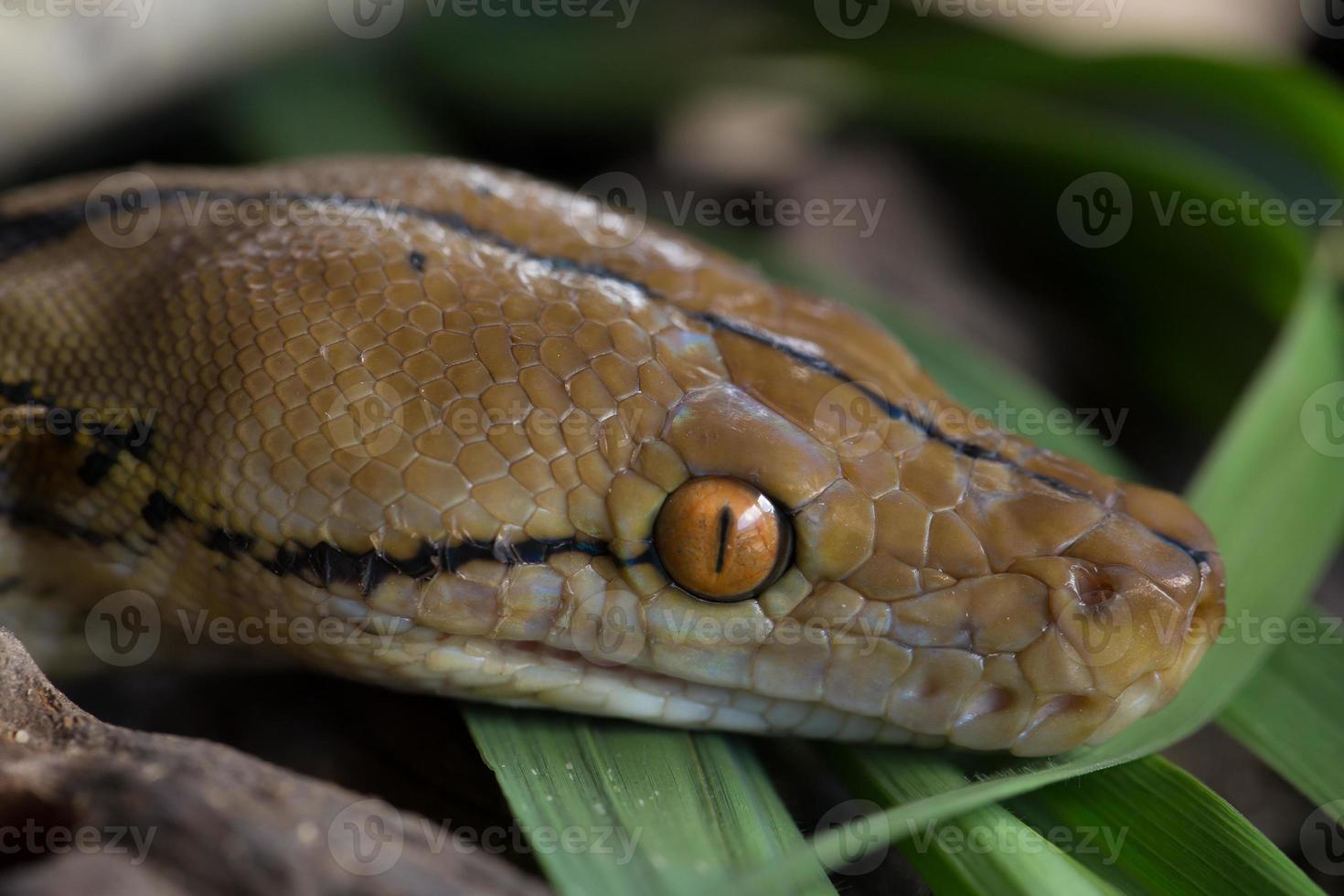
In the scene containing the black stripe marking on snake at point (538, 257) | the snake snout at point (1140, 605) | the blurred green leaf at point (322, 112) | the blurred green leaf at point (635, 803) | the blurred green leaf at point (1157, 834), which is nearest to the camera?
the blurred green leaf at point (635, 803)

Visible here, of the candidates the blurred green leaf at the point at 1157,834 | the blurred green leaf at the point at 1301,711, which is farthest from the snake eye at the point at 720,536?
the blurred green leaf at the point at 1301,711

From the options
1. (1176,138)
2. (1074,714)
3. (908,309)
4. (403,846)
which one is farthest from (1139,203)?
(403,846)

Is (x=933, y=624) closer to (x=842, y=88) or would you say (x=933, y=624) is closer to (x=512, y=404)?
(x=512, y=404)

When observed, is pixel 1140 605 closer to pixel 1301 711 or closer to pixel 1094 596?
pixel 1094 596

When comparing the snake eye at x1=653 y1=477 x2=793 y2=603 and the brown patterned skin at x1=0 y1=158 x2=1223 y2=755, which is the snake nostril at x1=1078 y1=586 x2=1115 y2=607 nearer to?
the brown patterned skin at x1=0 y1=158 x2=1223 y2=755

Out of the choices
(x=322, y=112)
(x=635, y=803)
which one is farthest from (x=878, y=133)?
(x=635, y=803)

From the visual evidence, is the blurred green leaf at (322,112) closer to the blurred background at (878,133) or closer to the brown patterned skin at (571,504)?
the blurred background at (878,133)
